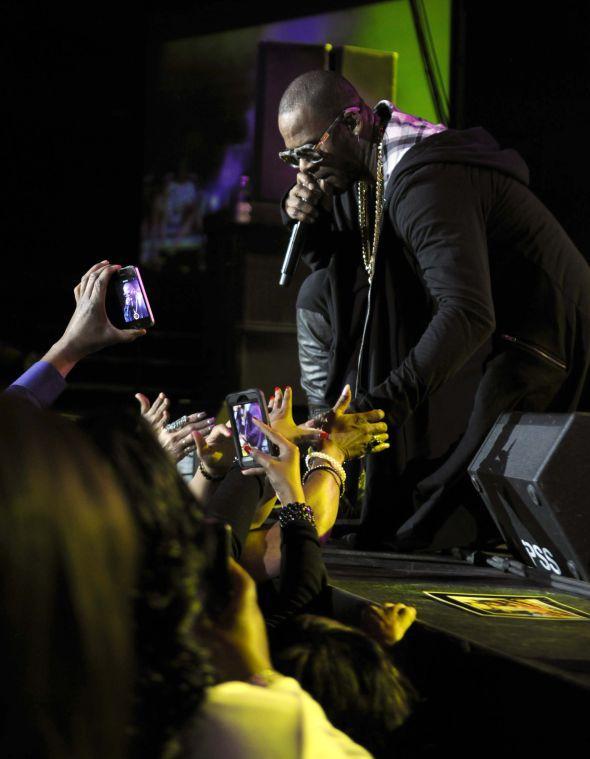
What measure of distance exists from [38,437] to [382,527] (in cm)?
196

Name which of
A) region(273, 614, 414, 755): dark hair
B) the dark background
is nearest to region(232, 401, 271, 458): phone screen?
region(273, 614, 414, 755): dark hair

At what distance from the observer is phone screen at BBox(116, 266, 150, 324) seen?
1812 mm

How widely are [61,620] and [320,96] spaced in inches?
87.0

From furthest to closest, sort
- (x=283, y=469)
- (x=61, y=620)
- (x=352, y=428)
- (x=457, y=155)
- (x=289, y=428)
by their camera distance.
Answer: (x=457, y=155) < (x=352, y=428) < (x=289, y=428) < (x=283, y=469) < (x=61, y=620)

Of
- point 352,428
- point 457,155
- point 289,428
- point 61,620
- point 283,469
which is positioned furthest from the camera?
point 457,155

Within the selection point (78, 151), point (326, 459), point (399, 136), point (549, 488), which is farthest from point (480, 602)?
point (78, 151)

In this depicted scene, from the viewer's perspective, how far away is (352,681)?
1085 mm

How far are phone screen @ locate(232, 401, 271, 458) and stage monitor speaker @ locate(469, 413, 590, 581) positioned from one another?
52cm

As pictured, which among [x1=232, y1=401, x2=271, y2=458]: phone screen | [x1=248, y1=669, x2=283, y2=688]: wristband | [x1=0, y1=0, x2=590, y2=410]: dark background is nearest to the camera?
[x1=248, y1=669, x2=283, y2=688]: wristband

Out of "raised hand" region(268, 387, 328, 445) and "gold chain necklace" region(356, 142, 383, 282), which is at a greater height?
"gold chain necklace" region(356, 142, 383, 282)

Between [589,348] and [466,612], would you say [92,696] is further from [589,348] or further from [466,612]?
[589,348]

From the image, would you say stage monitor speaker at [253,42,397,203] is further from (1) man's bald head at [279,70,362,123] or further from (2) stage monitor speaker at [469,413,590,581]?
(2) stage monitor speaker at [469,413,590,581]

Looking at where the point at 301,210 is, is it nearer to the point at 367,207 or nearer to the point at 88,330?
the point at 367,207

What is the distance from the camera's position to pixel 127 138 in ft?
22.2
